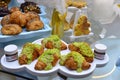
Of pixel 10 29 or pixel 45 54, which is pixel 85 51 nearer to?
pixel 45 54

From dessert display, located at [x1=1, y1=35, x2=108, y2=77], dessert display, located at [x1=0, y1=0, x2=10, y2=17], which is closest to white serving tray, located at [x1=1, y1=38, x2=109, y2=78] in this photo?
dessert display, located at [x1=1, y1=35, x2=108, y2=77]

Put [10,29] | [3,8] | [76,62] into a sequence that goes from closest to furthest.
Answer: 1. [76,62]
2. [10,29]
3. [3,8]

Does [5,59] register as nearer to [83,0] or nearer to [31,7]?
[31,7]

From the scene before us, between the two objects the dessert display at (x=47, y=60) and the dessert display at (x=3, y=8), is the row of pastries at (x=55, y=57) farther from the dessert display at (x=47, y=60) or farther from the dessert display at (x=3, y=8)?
the dessert display at (x=3, y=8)

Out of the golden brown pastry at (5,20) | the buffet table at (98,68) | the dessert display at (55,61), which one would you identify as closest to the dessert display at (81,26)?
the buffet table at (98,68)

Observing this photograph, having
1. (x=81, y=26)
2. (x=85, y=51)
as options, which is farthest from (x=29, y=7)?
(x=85, y=51)

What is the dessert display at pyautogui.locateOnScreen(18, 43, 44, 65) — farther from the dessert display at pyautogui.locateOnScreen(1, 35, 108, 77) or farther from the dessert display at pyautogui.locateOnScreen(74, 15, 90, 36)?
the dessert display at pyautogui.locateOnScreen(74, 15, 90, 36)
